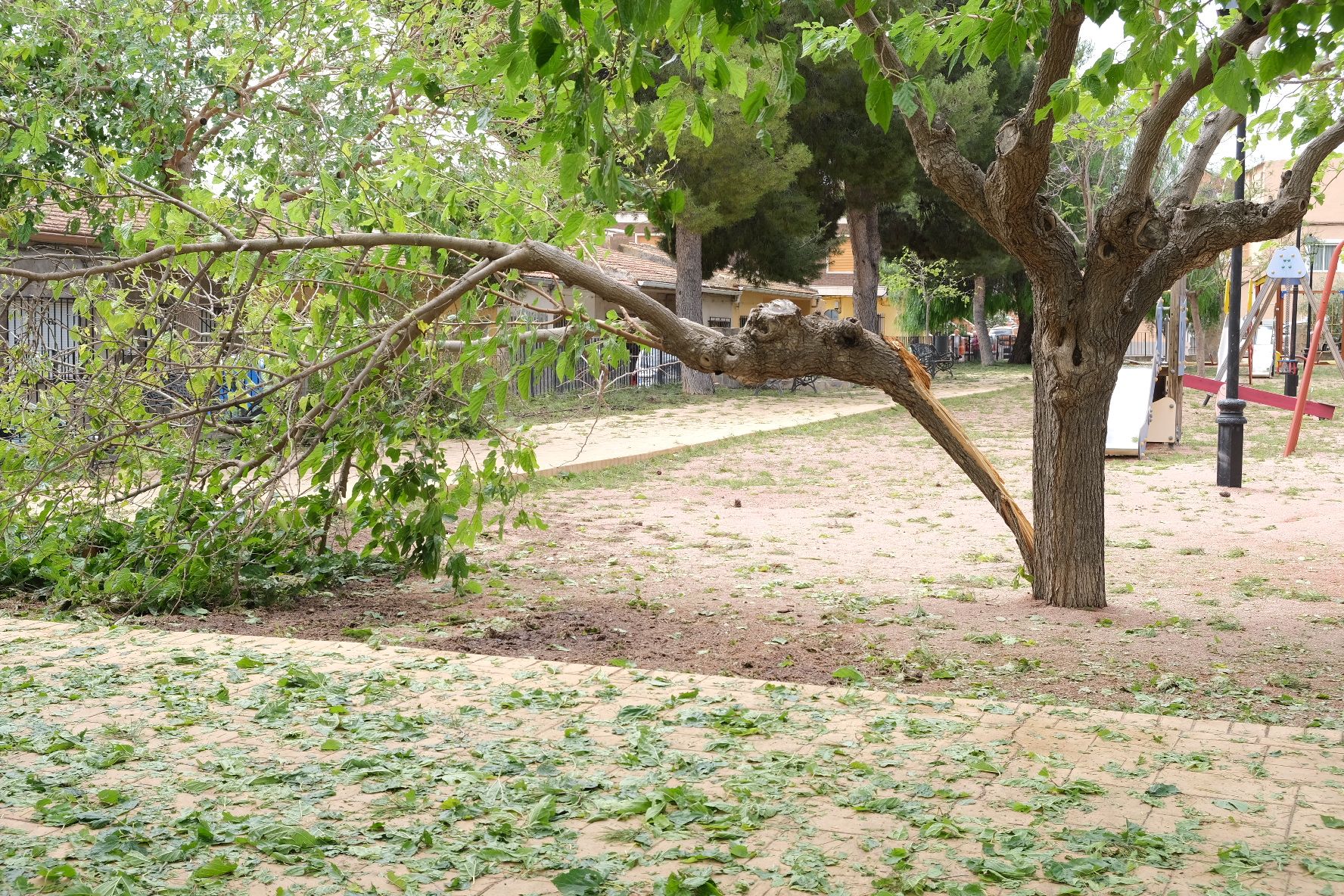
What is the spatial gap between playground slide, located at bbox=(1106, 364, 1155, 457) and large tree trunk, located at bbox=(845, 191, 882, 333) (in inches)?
493

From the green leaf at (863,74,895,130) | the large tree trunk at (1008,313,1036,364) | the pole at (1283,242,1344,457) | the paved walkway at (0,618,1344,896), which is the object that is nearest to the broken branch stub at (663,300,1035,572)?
the paved walkway at (0,618,1344,896)

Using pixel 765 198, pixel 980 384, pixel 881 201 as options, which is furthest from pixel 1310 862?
pixel 980 384

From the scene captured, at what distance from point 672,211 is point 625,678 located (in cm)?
193

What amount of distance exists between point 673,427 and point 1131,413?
23.0ft

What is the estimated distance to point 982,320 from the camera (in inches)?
1860

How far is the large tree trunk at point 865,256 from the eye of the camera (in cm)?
2947

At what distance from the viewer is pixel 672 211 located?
4488 millimetres

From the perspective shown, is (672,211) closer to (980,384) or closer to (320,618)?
(320,618)

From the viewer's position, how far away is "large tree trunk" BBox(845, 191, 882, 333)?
96.7 feet

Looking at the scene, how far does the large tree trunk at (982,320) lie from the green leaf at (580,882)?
44180 mm

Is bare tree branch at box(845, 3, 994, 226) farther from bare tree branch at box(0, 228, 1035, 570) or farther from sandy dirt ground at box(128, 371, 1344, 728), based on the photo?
sandy dirt ground at box(128, 371, 1344, 728)

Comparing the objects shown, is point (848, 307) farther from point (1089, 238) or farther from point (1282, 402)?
point (1089, 238)

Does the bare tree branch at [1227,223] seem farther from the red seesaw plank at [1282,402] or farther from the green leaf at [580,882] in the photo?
the red seesaw plank at [1282,402]

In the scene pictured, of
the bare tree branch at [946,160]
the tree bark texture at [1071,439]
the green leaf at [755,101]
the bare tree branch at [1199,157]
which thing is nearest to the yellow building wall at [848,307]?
the bare tree branch at [1199,157]
